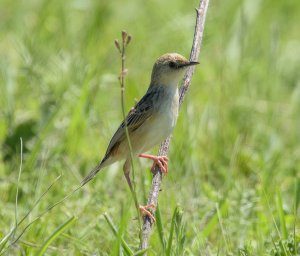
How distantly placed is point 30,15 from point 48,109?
10.6 feet

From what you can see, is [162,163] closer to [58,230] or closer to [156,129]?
[156,129]

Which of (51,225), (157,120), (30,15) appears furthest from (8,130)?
(30,15)

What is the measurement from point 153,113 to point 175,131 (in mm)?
1479

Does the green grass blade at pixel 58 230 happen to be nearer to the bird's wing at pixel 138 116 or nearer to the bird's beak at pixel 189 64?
the bird's wing at pixel 138 116

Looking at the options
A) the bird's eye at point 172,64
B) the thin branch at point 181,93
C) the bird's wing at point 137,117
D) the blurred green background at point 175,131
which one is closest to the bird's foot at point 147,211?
the thin branch at point 181,93

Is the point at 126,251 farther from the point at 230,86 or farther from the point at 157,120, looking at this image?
the point at 230,86

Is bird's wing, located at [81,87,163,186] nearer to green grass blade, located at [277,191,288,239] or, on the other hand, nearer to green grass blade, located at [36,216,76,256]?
green grass blade, located at [277,191,288,239]

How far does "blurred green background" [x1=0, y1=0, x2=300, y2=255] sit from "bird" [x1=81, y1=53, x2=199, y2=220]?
0.90 feet

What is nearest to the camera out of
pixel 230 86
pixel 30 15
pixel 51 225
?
pixel 51 225

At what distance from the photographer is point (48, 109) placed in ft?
23.4

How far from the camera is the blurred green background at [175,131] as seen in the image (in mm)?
5332

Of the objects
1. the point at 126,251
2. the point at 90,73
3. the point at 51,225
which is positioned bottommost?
the point at 51,225

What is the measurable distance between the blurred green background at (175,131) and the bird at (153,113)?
0.90 feet

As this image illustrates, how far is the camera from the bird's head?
5414 mm
